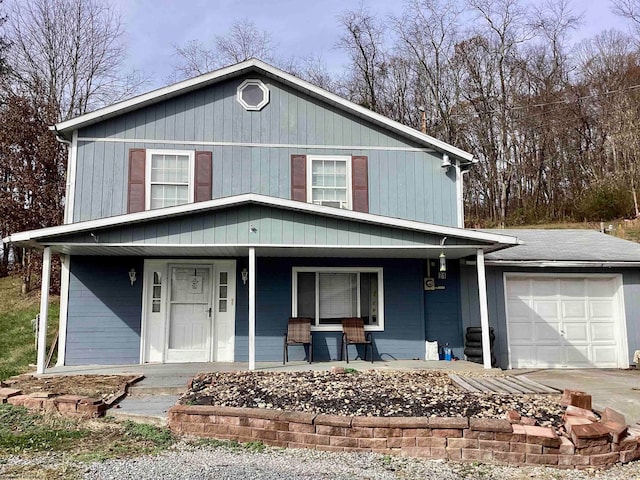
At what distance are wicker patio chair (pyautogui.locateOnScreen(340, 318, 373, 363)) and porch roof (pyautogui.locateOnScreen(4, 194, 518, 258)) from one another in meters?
1.75

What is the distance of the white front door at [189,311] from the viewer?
9.32 m

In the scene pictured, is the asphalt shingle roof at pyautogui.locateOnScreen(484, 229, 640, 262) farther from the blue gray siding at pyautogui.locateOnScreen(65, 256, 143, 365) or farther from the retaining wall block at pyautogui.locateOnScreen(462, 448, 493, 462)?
the blue gray siding at pyautogui.locateOnScreen(65, 256, 143, 365)

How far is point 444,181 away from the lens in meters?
10.1

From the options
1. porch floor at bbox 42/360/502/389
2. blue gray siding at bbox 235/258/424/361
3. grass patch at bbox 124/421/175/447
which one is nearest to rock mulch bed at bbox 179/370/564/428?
grass patch at bbox 124/421/175/447

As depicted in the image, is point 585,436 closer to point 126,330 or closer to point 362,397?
point 362,397

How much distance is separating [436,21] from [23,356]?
2441cm

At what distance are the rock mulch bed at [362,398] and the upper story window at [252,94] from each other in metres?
5.48

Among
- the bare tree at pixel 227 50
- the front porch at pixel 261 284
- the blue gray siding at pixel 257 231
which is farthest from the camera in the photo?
the bare tree at pixel 227 50

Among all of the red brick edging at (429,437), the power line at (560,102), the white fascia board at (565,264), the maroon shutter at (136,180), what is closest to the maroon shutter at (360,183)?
the white fascia board at (565,264)

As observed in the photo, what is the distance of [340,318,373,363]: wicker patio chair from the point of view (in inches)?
368

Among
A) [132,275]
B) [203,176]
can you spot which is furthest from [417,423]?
[203,176]

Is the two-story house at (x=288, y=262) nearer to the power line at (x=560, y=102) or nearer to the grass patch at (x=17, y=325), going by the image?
the grass patch at (x=17, y=325)

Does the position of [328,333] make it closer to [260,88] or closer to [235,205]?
[235,205]

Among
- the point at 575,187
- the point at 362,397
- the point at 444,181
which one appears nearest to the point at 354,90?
the point at 575,187
